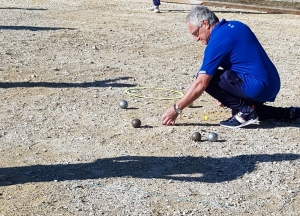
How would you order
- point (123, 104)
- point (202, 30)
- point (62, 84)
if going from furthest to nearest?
point (62, 84) → point (123, 104) → point (202, 30)

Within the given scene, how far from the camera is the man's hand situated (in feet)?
25.0

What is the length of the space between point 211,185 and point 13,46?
293 inches

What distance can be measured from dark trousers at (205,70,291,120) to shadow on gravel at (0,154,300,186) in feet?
3.51

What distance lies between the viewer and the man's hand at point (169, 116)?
7.63 meters

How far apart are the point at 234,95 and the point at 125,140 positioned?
1413 millimetres

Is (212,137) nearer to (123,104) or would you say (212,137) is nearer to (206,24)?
(206,24)

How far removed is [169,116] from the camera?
25.2 feet

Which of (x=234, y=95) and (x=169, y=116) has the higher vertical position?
(x=234, y=95)

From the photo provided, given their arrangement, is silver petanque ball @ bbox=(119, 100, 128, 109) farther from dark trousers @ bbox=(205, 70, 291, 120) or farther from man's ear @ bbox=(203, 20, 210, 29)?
man's ear @ bbox=(203, 20, 210, 29)

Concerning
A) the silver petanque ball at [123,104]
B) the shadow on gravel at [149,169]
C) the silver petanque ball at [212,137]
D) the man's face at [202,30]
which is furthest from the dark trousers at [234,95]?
the silver petanque ball at [123,104]

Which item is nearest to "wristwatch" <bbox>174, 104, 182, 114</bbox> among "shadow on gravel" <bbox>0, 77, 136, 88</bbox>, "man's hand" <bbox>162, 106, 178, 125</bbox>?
"man's hand" <bbox>162, 106, 178, 125</bbox>

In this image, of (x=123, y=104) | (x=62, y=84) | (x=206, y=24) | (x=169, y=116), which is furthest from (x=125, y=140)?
(x=62, y=84)

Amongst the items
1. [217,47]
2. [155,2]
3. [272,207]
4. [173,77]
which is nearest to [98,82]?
[173,77]

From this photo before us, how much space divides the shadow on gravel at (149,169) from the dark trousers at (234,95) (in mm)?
1070
